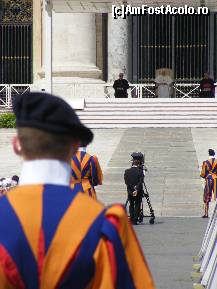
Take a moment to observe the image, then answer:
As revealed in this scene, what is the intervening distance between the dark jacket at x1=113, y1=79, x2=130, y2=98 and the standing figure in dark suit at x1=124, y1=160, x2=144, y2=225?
17084mm

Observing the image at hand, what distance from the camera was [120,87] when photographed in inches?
1455

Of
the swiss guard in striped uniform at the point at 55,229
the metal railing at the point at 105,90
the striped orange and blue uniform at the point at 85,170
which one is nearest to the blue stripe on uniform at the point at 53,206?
the swiss guard in striped uniform at the point at 55,229

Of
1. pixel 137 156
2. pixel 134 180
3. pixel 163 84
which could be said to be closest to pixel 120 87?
pixel 163 84

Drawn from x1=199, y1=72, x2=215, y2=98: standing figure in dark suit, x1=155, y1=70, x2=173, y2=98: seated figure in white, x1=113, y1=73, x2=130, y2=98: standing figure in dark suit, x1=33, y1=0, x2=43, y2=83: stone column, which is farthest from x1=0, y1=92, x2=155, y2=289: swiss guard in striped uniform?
x1=33, y1=0, x2=43, y2=83: stone column

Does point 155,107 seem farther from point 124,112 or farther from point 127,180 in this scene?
point 127,180

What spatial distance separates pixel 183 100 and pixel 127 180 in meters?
15.9

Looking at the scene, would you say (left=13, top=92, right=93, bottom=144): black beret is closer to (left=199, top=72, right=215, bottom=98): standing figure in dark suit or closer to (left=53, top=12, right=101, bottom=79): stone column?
(left=199, top=72, right=215, bottom=98): standing figure in dark suit

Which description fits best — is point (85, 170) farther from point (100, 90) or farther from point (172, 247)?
point (100, 90)

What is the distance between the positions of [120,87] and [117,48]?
12.3 ft

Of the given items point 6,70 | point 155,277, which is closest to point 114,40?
point 6,70

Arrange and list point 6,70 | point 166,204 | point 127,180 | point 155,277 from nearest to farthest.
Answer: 1. point 155,277
2. point 127,180
3. point 166,204
4. point 6,70

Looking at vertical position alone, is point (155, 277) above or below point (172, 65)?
below

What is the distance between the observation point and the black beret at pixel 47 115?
392 cm

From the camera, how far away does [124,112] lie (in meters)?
35.1
